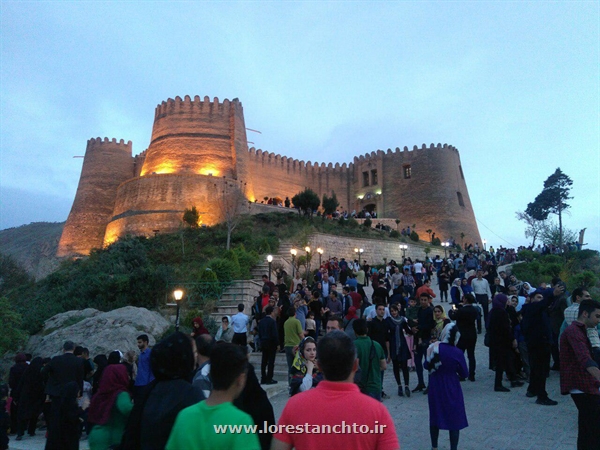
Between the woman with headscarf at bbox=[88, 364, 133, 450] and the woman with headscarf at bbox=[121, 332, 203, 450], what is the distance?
80cm

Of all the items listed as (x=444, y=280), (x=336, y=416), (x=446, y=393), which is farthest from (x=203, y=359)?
(x=444, y=280)

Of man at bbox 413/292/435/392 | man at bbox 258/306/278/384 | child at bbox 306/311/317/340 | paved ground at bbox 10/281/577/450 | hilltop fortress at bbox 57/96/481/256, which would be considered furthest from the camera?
hilltop fortress at bbox 57/96/481/256

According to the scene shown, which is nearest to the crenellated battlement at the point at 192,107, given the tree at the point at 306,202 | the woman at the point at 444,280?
the tree at the point at 306,202

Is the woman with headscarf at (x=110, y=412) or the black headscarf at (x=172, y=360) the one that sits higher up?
the black headscarf at (x=172, y=360)

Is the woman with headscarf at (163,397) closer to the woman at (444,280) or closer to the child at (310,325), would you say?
the child at (310,325)

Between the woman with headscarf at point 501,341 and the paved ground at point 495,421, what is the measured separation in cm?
19

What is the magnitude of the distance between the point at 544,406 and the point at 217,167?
27.2 meters

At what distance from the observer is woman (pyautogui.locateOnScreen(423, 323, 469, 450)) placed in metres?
4.39

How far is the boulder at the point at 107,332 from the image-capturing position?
9000 mm

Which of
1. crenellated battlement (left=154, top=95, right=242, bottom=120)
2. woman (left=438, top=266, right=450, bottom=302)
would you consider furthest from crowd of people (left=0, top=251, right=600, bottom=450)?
crenellated battlement (left=154, top=95, right=242, bottom=120)

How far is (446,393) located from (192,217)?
23038 mm

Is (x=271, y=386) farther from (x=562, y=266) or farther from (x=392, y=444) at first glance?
(x=562, y=266)

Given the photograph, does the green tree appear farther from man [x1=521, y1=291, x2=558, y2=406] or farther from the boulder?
man [x1=521, y1=291, x2=558, y2=406]

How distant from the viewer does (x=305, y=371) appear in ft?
13.6
